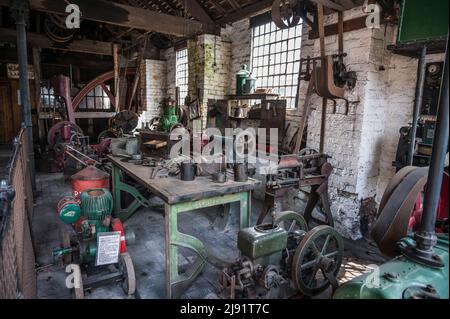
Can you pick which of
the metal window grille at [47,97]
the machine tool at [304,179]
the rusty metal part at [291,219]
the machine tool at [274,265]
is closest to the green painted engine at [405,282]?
the machine tool at [274,265]

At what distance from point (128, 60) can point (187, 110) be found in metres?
3.14

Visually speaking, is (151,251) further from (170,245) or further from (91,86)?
(91,86)

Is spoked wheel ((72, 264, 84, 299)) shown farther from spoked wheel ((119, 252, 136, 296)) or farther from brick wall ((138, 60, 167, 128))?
brick wall ((138, 60, 167, 128))

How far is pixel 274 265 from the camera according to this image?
2188mm

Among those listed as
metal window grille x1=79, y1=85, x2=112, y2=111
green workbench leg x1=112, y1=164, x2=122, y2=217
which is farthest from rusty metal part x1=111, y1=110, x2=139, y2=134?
green workbench leg x1=112, y1=164, x2=122, y2=217

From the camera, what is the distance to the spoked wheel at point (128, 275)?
2373 mm

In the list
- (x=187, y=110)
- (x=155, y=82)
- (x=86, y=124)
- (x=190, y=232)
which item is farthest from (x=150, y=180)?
(x=86, y=124)

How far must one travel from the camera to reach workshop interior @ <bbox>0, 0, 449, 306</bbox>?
1753mm

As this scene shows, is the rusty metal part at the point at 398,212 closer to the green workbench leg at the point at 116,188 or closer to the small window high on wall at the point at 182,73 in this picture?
the green workbench leg at the point at 116,188

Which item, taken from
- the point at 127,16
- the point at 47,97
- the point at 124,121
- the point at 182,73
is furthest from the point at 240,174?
the point at 47,97

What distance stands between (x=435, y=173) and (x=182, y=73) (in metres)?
7.03

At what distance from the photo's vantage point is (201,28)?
573 cm

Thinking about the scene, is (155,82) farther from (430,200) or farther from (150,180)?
(430,200)

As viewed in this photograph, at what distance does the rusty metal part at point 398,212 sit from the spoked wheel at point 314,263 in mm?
575
